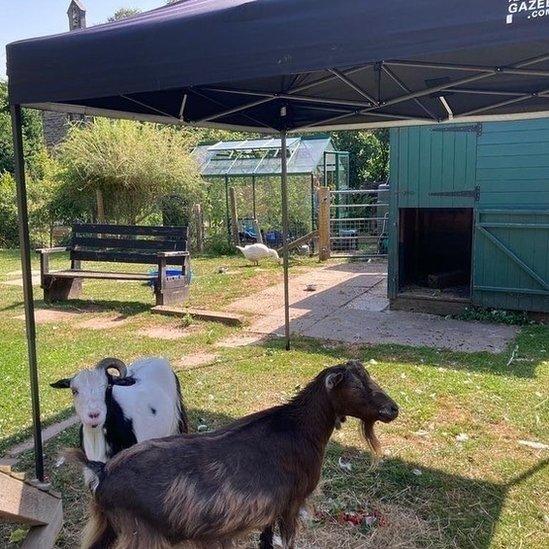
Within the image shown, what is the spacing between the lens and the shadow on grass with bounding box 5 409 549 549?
104 inches

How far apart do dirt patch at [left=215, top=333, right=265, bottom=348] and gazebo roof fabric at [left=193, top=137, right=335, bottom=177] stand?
838 cm

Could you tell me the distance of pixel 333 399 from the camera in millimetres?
2299

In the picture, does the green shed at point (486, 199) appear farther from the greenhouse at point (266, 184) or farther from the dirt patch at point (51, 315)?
the greenhouse at point (266, 184)

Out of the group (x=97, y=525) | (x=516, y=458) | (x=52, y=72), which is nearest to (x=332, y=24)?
(x=52, y=72)

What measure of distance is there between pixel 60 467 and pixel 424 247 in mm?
6735

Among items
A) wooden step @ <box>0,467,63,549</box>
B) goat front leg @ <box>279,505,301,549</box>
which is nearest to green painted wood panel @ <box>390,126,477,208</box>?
goat front leg @ <box>279,505,301,549</box>

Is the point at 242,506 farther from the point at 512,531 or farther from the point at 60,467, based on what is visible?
the point at 60,467

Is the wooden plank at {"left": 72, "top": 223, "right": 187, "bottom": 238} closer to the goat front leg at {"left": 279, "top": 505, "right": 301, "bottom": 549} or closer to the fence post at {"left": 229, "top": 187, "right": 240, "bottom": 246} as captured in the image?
the fence post at {"left": 229, "top": 187, "right": 240, "bottom": 246}

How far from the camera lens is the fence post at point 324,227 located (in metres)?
12.2

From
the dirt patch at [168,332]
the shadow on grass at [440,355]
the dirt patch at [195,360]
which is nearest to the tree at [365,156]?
the dirt patch at [168,332]

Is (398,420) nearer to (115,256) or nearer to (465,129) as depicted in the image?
(465,129)

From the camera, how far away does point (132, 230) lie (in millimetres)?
8234

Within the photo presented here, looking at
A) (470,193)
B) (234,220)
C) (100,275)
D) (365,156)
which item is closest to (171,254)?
(100,275)

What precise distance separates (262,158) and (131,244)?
7660 mm
